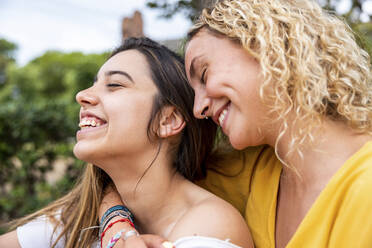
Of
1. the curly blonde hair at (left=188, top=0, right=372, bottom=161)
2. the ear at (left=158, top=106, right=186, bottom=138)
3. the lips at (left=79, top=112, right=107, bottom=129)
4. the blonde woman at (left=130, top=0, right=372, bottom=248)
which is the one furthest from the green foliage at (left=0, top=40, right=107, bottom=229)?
the curly blonde hair at (left=188, top=0, right=372, bottom=161)

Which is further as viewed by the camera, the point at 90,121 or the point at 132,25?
the point at 132,25

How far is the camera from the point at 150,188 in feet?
7.72

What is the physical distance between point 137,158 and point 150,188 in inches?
8.3

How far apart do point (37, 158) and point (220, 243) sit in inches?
142

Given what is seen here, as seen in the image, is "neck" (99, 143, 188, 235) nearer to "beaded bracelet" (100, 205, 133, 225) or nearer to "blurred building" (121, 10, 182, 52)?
"beaded bracelet" (100, 205, 133, 225)

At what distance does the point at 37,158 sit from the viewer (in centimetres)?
477

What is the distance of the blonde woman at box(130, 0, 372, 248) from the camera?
1762mm

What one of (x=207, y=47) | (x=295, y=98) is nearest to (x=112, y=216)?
(x=207, y=47)

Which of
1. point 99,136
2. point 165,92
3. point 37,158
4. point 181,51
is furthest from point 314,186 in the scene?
point 37,158

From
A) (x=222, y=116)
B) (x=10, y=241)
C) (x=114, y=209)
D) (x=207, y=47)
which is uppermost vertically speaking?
(x=207, y=47)

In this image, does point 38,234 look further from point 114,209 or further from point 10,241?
point 114,209

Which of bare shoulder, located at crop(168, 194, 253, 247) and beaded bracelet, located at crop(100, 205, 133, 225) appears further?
beaded bracelet, located at crop(100, 205, 133, 225)

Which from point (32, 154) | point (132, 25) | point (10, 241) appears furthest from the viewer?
point (32, 154)

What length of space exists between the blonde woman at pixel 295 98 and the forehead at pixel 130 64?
1.25ft
